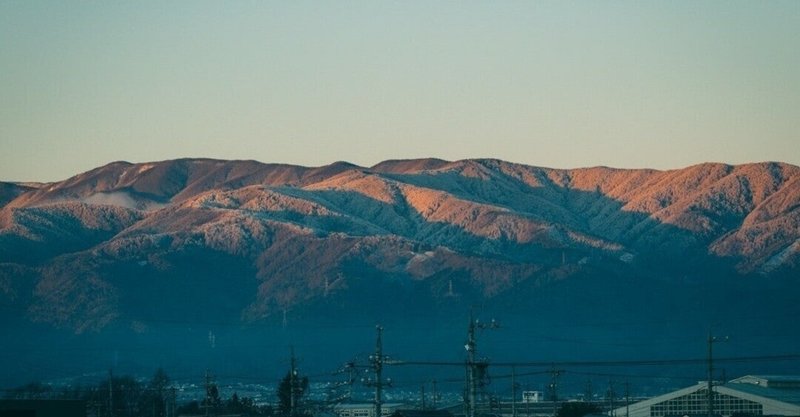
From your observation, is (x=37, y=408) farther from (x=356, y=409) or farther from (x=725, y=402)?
(x=356, y=409)

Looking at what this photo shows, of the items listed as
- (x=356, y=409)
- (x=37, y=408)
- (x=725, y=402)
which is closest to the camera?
(x=37, y=408)

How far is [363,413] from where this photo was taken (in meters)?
172

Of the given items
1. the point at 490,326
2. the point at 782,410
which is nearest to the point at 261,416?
the point at 782,410

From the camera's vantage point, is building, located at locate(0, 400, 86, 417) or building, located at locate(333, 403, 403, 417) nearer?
building, located at locate(0, 400, 86, 417)

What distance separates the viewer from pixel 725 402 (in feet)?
467

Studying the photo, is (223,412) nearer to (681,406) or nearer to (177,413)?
(177,413)

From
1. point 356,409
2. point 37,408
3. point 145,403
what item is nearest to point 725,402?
point 356,409

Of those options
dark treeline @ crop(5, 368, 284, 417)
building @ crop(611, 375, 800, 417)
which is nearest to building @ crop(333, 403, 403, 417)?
dark treeline @ crop(5, 368, 284, 417)

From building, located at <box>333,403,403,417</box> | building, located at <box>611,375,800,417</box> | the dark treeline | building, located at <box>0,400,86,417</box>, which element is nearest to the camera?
building, located at <box>0,400,86,417</box>

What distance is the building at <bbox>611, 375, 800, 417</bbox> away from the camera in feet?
458

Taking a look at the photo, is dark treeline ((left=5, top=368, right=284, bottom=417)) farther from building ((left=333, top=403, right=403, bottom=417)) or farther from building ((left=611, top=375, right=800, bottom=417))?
building ((left=611, top=375, right=800, bottom=417))

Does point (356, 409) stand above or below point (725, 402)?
below

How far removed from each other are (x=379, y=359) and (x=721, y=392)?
57.5 metres

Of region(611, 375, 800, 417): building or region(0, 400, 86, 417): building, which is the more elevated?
region(0, 400, 86, 417): building
